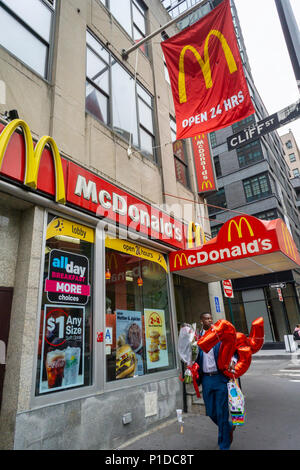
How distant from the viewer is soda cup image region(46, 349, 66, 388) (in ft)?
14.7

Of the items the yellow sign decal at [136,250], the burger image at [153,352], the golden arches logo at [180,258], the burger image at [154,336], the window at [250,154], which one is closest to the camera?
the yellow sign decal at [136,250]

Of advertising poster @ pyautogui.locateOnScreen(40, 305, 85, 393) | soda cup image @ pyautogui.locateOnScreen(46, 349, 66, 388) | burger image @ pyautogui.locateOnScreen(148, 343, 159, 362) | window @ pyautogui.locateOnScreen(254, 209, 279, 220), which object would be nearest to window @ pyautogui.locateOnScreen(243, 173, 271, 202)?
window @ pyautogui.locateOnScreen(254, 209, 279, 220)

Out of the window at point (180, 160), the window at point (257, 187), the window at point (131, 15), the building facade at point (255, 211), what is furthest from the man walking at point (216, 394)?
the window at point (257, 187)

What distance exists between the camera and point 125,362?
607 centimetres

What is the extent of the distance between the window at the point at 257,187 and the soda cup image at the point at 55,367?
2724 cm

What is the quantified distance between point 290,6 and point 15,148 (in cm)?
543

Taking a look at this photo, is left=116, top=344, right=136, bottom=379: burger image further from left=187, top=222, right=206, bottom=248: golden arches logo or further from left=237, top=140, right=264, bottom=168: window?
left=237, top=140, right=264, bottom=168: window

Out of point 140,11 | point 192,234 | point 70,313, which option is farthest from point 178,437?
point 140,11

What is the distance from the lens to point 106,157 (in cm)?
684

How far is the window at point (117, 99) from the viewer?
736cm

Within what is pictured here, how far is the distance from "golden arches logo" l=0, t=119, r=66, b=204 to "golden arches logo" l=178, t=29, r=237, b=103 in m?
4.02

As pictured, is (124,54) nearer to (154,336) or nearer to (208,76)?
(208,76)

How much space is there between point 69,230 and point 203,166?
7849mm

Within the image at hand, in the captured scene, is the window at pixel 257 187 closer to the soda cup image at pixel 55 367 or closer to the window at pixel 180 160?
the window at pixel 180 160
